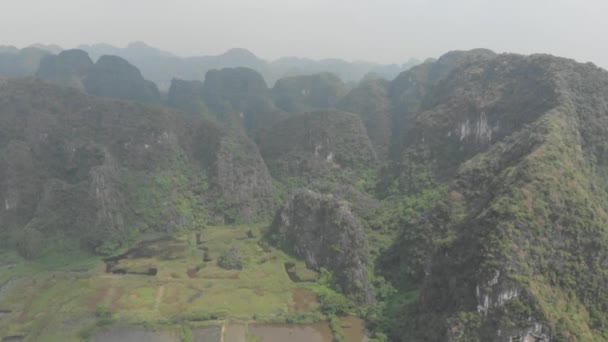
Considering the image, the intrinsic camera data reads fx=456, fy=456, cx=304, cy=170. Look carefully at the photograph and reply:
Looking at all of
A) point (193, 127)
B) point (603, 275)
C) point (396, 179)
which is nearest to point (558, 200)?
point (603, 275)

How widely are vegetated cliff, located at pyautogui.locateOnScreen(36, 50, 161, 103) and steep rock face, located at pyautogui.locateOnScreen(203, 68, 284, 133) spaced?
1735 centimetres

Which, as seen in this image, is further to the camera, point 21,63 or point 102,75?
point 21,63

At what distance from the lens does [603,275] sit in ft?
112

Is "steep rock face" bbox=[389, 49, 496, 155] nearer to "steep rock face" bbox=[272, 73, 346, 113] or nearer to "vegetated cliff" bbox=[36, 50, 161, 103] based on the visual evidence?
"steep rock face" bbox=[272, 73, 346, 113]

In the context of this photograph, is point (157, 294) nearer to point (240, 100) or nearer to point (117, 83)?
point (240, 100)

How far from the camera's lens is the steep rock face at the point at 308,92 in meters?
146

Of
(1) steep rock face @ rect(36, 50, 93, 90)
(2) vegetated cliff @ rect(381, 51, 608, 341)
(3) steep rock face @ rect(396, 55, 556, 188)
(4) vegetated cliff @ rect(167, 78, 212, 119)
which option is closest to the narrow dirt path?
(2) vegetated cliff @ rect(381, 51, 608, 341)

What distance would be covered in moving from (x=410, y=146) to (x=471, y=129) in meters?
10.8

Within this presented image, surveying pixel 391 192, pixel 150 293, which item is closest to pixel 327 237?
pixel 150 293

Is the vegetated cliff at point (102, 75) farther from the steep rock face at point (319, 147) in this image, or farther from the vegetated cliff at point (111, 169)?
the steep rock face at point (319, 147)

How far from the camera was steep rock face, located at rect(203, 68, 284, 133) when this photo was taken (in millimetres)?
128125

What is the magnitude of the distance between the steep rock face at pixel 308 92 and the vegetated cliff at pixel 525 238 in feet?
293

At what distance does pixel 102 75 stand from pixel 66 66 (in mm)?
10256

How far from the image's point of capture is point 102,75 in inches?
5266
